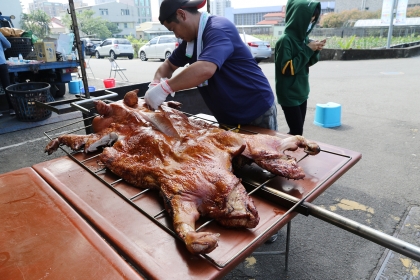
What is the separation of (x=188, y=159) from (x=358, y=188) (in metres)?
3.03

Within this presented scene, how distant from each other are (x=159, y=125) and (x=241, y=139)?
691 mm

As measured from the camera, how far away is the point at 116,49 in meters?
24.0

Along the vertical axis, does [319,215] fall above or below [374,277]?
above

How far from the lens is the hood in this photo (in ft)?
10.8

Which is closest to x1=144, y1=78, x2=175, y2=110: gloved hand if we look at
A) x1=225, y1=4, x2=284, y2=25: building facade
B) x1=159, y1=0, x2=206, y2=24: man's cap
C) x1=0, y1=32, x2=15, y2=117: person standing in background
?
x1=159, y1=0, x2=206, y2=24: man's cap

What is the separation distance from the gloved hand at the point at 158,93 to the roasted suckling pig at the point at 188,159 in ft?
0.27

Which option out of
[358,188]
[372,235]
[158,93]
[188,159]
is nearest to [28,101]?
[158,93]

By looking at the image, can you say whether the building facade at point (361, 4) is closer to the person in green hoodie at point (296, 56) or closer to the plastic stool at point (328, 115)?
the plastic stool at point (328, 115)

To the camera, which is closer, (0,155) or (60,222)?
(60,222)

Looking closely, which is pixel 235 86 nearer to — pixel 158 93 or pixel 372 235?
pixel 158 93

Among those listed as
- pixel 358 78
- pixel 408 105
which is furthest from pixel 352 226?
pixel 358 78

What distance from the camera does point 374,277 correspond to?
99.0 inches

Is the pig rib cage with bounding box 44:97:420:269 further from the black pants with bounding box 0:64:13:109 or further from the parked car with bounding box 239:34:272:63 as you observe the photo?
the parked car with bounding box 239:34:272:63

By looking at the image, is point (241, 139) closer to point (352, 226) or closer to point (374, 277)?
point (352, 226)
